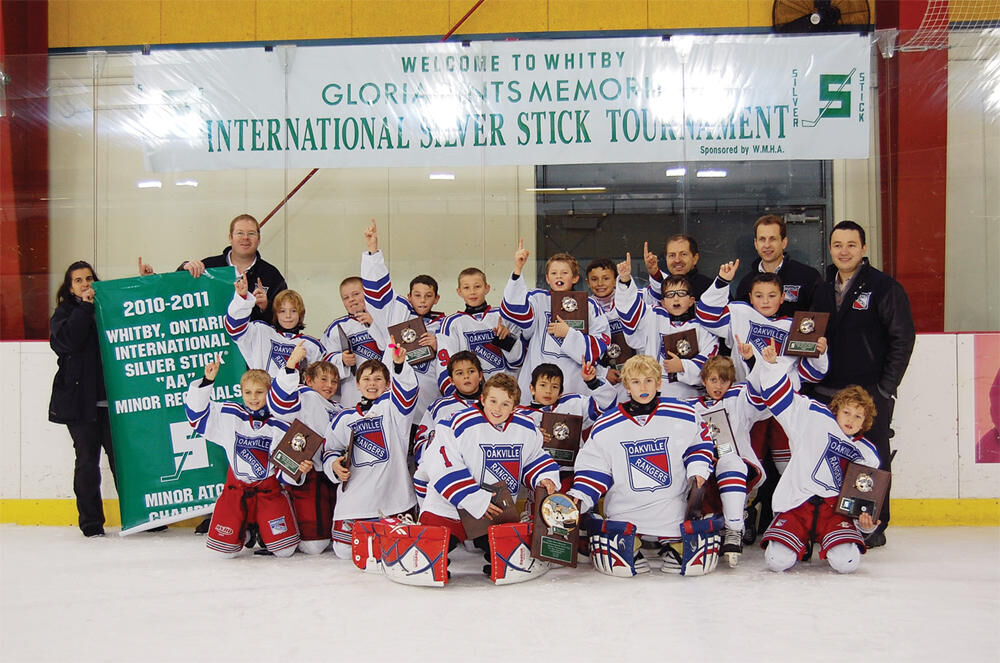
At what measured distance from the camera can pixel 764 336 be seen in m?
4.32

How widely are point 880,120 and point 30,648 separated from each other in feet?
16.3

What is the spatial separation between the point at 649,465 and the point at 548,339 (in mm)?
967

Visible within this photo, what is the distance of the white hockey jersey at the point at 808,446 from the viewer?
3.87 m

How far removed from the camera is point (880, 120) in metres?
5.15

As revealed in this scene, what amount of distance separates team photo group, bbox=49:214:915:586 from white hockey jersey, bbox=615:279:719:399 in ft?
0.03

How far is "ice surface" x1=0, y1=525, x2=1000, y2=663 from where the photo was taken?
2.77 meters

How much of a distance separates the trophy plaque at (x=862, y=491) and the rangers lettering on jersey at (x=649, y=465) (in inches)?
29.8

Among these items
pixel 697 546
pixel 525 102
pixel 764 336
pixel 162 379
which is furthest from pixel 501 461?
pixel 525 102

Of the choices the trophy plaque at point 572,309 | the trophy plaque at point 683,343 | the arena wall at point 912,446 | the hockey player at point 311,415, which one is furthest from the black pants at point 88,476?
the trophy plaque at point 683,343

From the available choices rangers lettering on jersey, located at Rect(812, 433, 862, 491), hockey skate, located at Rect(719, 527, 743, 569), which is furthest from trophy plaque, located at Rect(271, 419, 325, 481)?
rangers lettering on jersey, located at Rect(812, 433, 862, 491)

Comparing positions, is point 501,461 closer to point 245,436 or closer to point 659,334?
point 659,334

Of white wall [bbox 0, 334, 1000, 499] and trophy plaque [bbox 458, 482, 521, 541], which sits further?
white wall [bbox 0, 334, 1000, 499]

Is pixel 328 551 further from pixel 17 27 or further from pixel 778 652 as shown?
pixel 17 27

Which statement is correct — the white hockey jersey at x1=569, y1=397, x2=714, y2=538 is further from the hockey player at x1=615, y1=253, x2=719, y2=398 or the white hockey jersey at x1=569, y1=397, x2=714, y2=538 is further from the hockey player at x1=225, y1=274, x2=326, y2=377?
the hockey player at x1=225, y1=274, x2=326, y2=377
